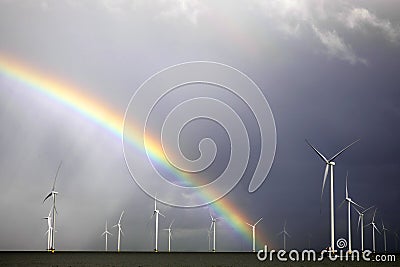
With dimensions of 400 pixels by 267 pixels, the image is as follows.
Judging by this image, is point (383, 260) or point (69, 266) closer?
point (69, 266)

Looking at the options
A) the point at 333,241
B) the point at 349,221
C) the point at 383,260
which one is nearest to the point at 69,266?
the point at 333,241

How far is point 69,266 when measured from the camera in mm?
136375

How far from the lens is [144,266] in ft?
460

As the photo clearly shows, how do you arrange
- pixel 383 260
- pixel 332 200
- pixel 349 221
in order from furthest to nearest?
pixel 383 260
pixel 349 221
pixel 332 200

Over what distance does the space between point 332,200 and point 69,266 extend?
60.2 metres

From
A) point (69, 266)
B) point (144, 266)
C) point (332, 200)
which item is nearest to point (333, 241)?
point (332, 200)

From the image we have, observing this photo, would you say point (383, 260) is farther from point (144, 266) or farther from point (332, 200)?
point (144, 266)

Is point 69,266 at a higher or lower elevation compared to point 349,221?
lower

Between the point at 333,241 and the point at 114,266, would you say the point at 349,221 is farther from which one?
the point at 114,266

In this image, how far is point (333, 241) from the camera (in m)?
135

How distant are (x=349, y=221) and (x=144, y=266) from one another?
59501 mm

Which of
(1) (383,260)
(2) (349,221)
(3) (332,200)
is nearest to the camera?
(3) (332,200)

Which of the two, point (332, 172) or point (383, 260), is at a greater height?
point (332, 172)

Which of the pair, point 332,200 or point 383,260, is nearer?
point 332,200
